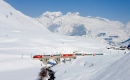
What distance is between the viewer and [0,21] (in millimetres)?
191750

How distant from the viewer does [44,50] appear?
110500 millimetres

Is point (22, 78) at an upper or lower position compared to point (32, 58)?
lower

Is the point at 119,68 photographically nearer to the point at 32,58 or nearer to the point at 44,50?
the point at 32,58

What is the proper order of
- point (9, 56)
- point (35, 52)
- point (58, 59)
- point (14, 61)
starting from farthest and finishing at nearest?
point (35, 52) → point (58, 59) → point (9, 56) → point (14, 61)

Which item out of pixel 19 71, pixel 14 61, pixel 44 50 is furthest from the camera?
pixel 44 50

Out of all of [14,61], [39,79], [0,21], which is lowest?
[39,79]

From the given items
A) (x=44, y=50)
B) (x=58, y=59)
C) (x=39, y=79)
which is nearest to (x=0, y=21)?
(x=44, y=50)

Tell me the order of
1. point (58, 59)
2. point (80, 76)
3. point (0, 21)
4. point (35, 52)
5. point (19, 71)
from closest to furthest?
point (80, 76) → point (19, 71) → point (58, 59) → point (35, 52) → point (0, 21)

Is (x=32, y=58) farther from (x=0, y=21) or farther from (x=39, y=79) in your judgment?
(x=0, y=21)

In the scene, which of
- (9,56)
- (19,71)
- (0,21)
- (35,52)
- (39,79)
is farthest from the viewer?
(0,21)

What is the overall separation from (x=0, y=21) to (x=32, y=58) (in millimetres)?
115902

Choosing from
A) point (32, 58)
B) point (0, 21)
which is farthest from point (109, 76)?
point (0, 21)

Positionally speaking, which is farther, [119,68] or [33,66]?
[33,66]

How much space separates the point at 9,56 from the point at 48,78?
29.9 metres
